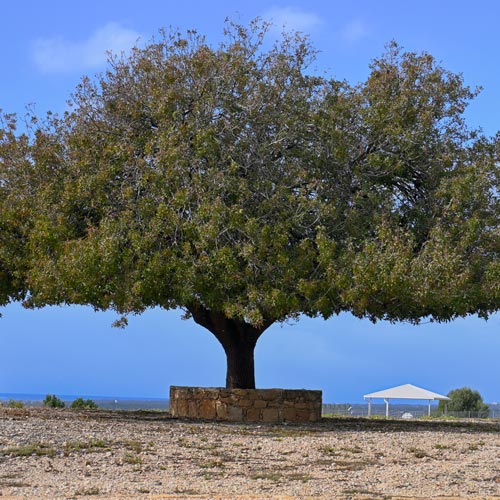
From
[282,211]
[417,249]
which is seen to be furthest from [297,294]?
[417,249]

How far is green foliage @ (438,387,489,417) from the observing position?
40.5 m

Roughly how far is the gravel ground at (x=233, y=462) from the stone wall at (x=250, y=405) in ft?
6.34

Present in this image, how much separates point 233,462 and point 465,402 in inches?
1219

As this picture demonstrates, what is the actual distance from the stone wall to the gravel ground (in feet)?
6.34

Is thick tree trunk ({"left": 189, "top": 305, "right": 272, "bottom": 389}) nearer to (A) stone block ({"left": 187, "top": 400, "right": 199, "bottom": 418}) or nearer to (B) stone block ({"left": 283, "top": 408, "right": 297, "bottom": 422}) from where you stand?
(A) stone block ({"left": 187, "top": 400, "right": 199, "bottom": 418})

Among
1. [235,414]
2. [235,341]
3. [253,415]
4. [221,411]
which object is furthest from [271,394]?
[235,341]

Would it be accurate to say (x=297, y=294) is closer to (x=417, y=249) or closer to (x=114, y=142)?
(x=417, y=249)

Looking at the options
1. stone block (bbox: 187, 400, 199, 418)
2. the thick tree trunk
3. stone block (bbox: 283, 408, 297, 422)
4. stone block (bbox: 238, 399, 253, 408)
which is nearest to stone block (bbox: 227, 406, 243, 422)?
stone block (bbox: 238, 399, 253, 408)

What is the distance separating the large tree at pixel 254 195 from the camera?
18.1m

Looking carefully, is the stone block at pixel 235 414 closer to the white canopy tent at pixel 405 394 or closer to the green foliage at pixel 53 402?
the green foliage at pixel 53 402

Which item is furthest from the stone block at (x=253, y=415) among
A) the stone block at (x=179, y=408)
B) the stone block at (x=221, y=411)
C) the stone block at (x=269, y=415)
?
the stone block at (x=179, y=408)

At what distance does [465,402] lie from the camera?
41125mm

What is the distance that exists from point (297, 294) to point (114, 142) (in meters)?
5.75

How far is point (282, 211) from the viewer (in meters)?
18.8
